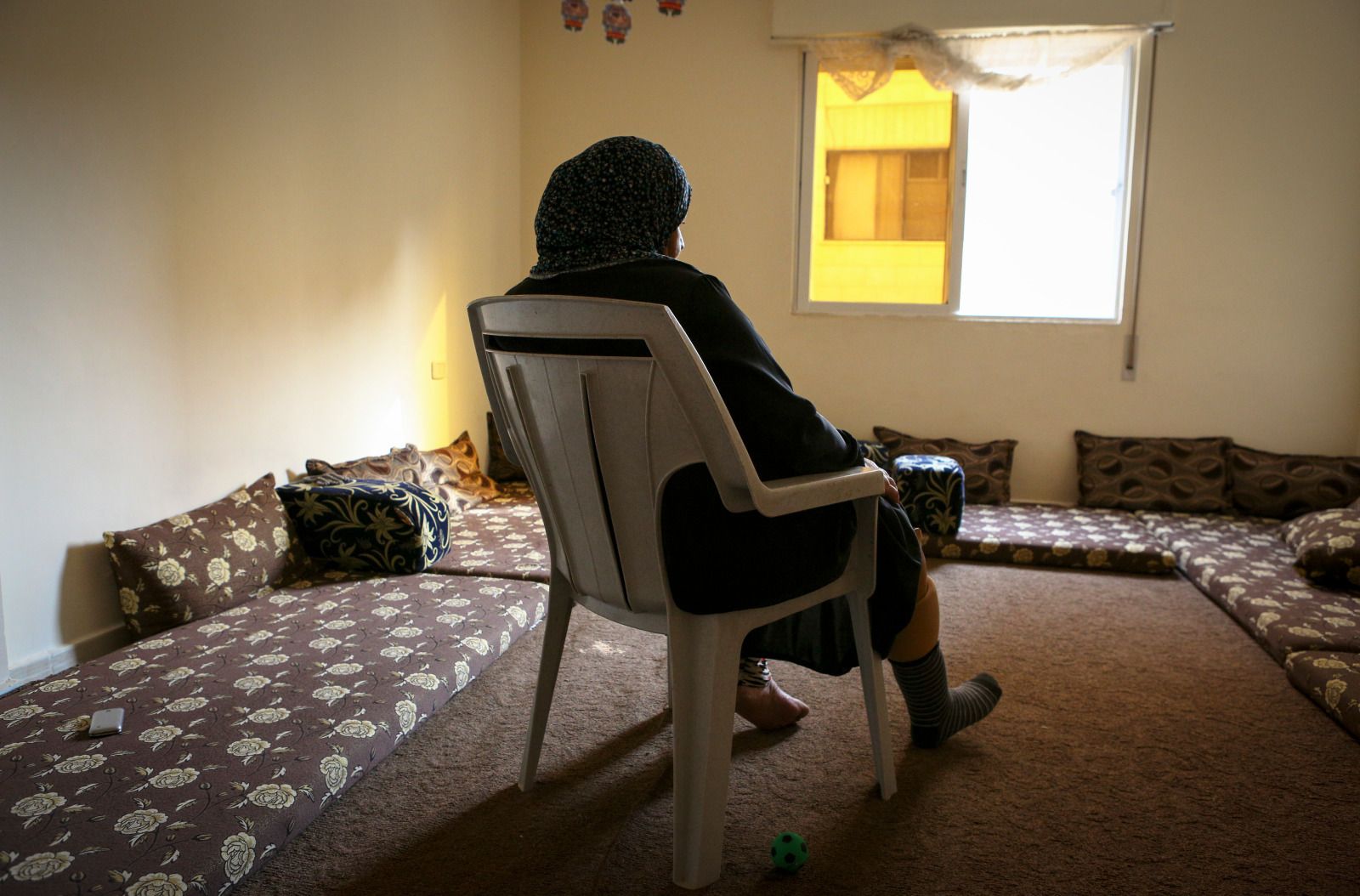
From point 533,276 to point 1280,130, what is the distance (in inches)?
155

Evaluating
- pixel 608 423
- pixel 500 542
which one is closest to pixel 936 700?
pixel 608 423

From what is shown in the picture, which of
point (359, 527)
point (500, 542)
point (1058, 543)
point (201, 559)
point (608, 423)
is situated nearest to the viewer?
point (608, 423)

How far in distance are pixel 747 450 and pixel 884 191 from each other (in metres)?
3.46

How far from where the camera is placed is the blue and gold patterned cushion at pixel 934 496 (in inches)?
145

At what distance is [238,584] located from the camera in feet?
8.43

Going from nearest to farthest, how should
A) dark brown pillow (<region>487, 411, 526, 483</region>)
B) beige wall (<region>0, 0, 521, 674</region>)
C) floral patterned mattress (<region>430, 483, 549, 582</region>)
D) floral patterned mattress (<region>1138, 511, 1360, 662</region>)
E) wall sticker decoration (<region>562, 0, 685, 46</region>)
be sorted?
beige wall (<region>0, 0, 521, 674</region>), floral patterned mattress (<region>1138, 511, 1360, 662</region>), floral patterned mattress (<region>430, 483, 549, 582</region>), wall sticker decoration (<region>562, 0, 685, 46</region>), dark brown pillow (<region>487, 411, 526, 483</region>)

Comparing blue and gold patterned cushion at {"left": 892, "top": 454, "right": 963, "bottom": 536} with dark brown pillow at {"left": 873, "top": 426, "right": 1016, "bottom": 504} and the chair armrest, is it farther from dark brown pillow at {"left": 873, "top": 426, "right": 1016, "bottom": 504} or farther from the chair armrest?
the chair armrest

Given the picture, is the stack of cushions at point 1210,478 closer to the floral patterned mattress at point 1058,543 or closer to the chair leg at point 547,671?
the floral patterned mattress at point 1058,543

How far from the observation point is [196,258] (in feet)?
8.93

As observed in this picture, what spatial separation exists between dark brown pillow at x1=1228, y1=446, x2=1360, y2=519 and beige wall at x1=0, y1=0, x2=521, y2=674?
354 centimetres

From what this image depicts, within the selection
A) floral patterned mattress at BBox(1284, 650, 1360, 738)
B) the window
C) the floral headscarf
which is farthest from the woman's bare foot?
the window

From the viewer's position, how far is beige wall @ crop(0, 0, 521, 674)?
2250 millimetres

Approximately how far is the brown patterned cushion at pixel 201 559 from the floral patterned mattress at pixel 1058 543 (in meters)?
2.34

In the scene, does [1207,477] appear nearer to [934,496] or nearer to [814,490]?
[934,496]
